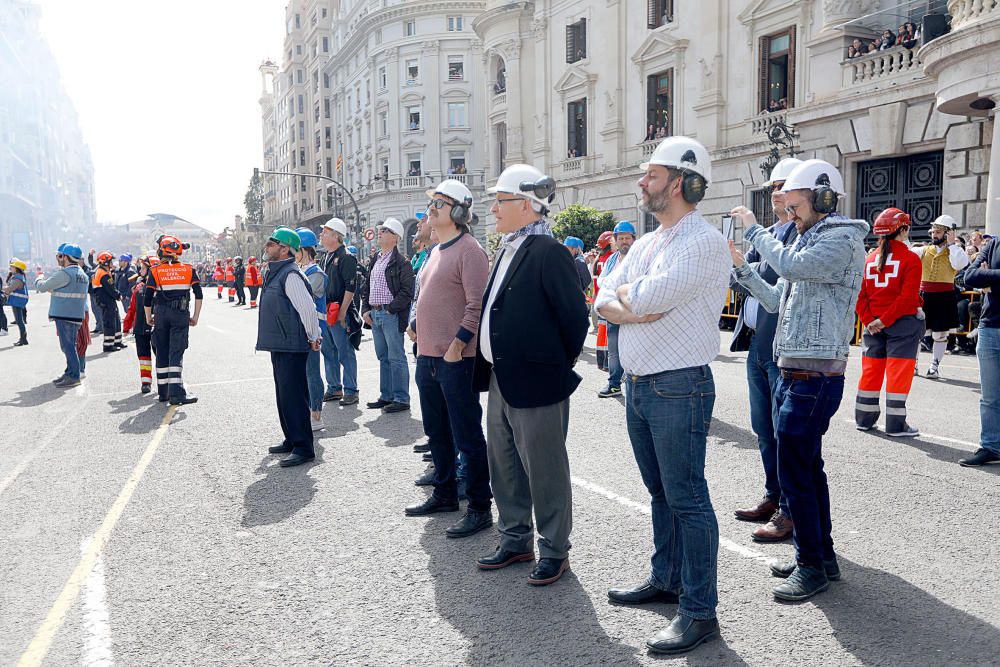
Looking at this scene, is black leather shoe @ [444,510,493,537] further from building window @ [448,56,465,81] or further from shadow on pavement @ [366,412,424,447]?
building window @ [448,56,465,81]

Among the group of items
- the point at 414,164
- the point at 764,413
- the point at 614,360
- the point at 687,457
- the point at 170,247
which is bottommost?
the point at 614,360

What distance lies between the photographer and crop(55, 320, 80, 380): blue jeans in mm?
11109

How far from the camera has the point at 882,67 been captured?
57.3ft

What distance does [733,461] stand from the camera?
6.17 meters

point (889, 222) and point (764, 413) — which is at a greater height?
point (889, 222)

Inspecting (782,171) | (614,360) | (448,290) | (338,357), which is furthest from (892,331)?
(338,357)

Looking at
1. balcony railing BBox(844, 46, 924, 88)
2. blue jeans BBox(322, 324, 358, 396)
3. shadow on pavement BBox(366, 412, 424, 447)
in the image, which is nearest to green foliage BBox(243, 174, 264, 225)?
balcony railing BBox(844, 46, 924, 88)

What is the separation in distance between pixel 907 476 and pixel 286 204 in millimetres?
107407

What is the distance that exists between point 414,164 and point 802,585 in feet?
193

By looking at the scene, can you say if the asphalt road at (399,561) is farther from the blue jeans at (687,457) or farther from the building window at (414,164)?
the building window at (414,164)

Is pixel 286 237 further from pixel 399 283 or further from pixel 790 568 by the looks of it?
pixel 790 568

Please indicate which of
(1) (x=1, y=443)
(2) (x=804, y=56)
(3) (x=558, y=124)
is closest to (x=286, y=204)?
(3) (x=558, y=124)

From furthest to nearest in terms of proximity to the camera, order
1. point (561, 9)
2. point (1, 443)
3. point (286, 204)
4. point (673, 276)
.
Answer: point (286, 204) < point (561, 9) < point (1, 443) < point (673, 276)

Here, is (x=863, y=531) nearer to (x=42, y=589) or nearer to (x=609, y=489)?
(x=609, y=489)
